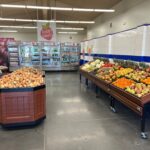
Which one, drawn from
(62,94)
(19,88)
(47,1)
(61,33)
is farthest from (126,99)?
(61,33)

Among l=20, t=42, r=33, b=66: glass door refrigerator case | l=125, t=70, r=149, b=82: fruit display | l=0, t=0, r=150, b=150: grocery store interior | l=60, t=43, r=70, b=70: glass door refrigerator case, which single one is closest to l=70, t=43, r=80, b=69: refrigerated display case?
l=60, t=43, r=70, b=70: glass door refrigerator case

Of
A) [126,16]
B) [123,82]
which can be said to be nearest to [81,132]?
[123,82]

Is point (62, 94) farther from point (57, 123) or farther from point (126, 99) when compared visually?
point (126, 99)

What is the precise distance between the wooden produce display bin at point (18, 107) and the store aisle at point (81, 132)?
0.20 meters

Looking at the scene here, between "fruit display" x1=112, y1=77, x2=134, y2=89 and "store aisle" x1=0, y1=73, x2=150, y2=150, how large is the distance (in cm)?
79

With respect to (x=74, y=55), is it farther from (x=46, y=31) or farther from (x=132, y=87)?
(x=132, y=87)

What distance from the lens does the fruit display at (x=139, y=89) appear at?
3649 millimetres

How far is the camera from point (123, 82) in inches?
182

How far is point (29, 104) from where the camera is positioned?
3.90 meters

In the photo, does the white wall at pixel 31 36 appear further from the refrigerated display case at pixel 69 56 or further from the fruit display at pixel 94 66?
the fruit display at pixel 94 66

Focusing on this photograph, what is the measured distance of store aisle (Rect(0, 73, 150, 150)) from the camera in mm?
3217

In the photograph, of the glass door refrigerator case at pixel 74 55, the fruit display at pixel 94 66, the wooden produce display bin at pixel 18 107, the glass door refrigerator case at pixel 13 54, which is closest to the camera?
the wooden produce display bin at pixel 18 107

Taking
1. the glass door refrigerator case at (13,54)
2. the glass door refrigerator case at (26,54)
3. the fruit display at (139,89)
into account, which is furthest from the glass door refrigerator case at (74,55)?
the fruit display at (139,89)

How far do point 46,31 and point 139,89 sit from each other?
11.0 m
